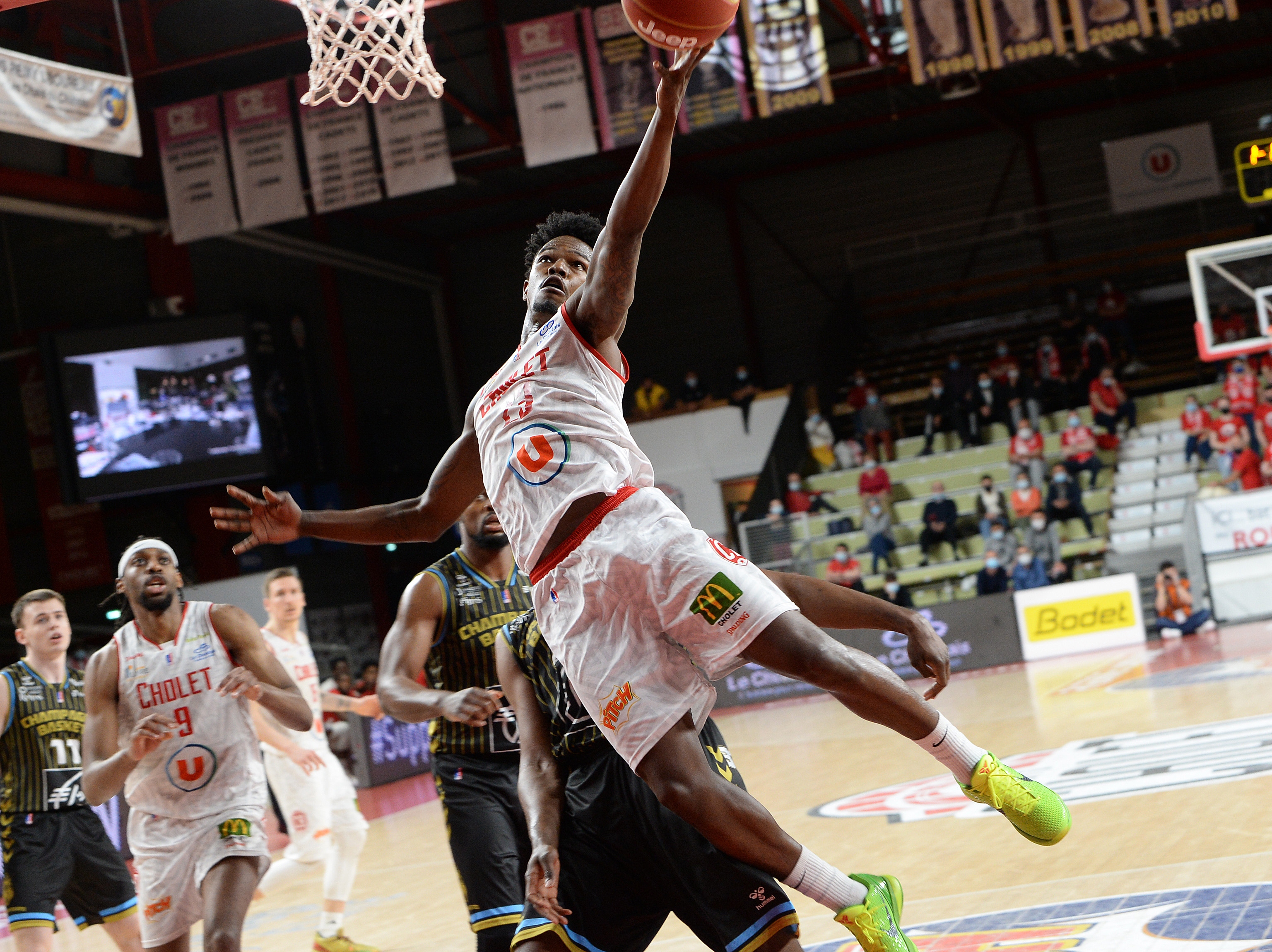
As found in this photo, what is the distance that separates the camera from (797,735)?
13164 mm

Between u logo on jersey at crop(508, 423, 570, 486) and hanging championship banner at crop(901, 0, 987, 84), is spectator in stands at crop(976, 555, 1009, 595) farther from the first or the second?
u logo on jersey at crop(508, 423, 570, 486)

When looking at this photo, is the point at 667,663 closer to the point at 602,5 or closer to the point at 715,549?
the point at 715,549

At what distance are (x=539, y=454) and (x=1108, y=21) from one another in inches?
564

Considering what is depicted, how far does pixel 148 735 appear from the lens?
4535mm

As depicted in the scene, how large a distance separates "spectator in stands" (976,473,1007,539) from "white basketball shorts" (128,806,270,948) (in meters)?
14.9

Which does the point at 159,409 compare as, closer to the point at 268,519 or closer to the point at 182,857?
the point at 182,857

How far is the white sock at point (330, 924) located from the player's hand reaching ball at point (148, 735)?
Result: 9.30ft

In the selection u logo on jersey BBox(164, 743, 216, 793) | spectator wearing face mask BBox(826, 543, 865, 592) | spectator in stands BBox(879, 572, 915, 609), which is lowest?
spectator in stands BBox(879, 572, 915, 609)

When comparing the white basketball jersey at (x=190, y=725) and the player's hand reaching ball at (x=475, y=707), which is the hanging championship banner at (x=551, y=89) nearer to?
the white basketball jersey at (x=190, y=725)

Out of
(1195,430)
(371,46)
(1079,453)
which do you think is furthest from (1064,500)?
(371,46)

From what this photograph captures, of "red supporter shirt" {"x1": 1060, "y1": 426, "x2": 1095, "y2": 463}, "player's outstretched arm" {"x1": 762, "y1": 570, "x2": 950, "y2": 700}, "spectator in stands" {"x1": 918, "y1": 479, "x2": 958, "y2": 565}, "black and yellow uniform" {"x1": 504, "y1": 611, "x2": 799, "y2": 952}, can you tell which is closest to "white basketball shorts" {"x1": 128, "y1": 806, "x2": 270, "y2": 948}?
"black and yellow uniform" {"x1": 504, "y1": 611, "x2": 799, "y2": 952}

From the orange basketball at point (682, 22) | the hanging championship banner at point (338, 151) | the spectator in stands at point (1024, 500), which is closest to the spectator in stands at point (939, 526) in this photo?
the spectator in stands at point (1024, 500)

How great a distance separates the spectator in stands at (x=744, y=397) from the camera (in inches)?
883

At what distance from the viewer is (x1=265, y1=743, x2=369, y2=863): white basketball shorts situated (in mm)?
7840
